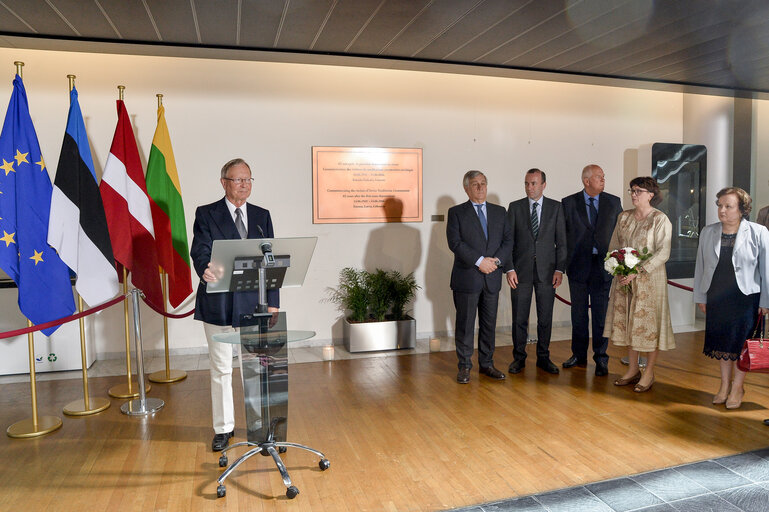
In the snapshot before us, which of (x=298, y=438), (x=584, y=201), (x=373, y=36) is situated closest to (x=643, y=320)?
(x=584, y=201)

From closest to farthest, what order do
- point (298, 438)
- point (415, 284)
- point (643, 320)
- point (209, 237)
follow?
point (209, 237) < point (298, 438) < point (643, 320) < point (415, 284)

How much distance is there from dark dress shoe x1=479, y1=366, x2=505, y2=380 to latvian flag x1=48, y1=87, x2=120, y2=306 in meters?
3.29

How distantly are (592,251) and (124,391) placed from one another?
443 centimetres

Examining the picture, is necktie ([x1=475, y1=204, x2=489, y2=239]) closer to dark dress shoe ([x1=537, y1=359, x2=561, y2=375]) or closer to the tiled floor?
dark dress shoe ([x1=537, y1=359, x2=561, y2=375])

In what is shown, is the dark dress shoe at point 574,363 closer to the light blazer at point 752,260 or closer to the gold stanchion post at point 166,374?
the light blazer at point 752,260

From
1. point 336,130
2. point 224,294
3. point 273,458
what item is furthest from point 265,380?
point 336,130

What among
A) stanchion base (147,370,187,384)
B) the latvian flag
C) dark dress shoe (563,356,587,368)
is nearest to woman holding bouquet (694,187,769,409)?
dark dress shoe (563,356,587,368)

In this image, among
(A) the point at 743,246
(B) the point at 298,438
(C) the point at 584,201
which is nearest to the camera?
(B) the point at 298,438

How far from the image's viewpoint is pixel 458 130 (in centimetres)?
700

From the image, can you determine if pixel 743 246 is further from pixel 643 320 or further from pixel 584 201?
pixel 584 201

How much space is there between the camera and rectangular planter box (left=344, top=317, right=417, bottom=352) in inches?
248

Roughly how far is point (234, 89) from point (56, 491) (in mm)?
4345

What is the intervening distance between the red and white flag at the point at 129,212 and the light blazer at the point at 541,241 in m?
3.17

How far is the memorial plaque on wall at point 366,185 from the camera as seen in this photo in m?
6.54
